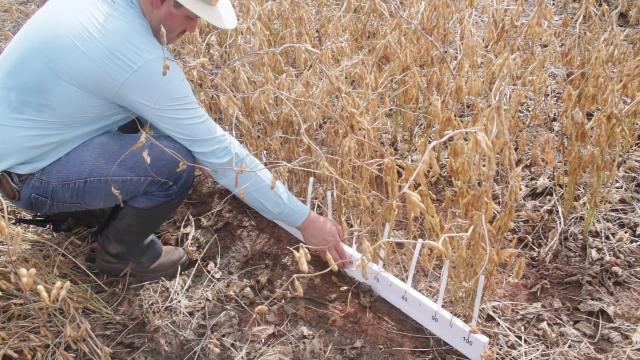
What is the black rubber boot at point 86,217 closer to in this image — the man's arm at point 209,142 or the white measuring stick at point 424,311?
the man's arm at point 209,142

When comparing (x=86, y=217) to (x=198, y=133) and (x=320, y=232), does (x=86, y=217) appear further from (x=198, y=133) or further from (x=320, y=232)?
(x=320, y=232)

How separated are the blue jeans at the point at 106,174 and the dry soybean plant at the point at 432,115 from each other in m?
0.22

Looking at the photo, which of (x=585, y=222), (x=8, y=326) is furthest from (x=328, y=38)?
(x=8, y=326)

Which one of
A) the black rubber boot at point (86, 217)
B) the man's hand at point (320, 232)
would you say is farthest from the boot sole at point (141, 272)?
the man's hand at point (320, 232)

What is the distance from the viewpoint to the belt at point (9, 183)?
58.4 inches

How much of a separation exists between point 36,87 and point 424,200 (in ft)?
3.15

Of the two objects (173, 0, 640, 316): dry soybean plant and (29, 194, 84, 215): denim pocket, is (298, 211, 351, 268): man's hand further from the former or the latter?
(29, 194, 84, 215): denim pocket

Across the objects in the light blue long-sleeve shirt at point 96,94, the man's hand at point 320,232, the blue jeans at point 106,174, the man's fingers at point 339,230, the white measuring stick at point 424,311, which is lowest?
the white measuring stick at point 424,311

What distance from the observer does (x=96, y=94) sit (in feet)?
4.52

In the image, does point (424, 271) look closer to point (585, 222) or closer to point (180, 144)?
point (585, 222)

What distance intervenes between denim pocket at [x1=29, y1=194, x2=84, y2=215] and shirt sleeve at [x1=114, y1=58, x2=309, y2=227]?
34 cm

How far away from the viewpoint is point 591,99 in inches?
61.4

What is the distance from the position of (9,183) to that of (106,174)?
260 mm

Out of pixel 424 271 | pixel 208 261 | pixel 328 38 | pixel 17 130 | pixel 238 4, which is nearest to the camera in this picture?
pixel 17 130
